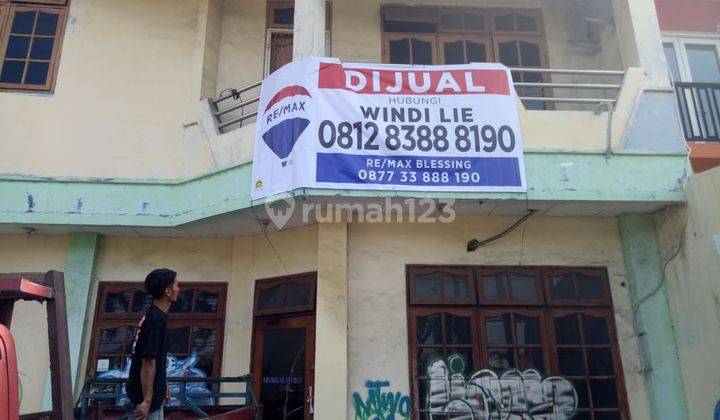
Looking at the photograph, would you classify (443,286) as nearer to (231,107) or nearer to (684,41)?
(231,107)

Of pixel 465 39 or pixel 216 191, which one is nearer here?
pixel 216 191

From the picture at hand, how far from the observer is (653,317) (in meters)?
6.14

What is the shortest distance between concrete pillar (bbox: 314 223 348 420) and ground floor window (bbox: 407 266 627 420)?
828 millimetres

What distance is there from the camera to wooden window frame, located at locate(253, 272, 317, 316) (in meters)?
6.27

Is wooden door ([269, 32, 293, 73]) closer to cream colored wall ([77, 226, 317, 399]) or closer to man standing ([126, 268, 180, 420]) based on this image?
cream colored wall ([77, 226, 317, 399])

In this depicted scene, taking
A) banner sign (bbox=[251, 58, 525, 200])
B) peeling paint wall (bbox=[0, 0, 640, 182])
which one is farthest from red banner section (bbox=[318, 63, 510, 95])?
peeling paint wall (bbox=[0, 0, 640, 182])

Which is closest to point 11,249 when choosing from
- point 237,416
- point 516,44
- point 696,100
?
point 237,416

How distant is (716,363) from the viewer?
18.1 ft

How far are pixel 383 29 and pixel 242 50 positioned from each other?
212cm

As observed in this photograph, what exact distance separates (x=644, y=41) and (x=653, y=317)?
3364mm

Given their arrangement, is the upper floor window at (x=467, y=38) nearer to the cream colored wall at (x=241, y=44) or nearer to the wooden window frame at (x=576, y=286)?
the cream colored wall at (x=241, y=44)

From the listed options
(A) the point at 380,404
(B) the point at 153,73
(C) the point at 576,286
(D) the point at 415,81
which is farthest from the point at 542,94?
(B) the point at 153,73

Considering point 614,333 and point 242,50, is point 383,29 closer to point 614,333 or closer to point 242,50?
point 242,50

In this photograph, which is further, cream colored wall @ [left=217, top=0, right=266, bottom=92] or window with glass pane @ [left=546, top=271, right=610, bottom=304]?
cream colored wall @ [left=217, top=0, right=266, bottom=92]
